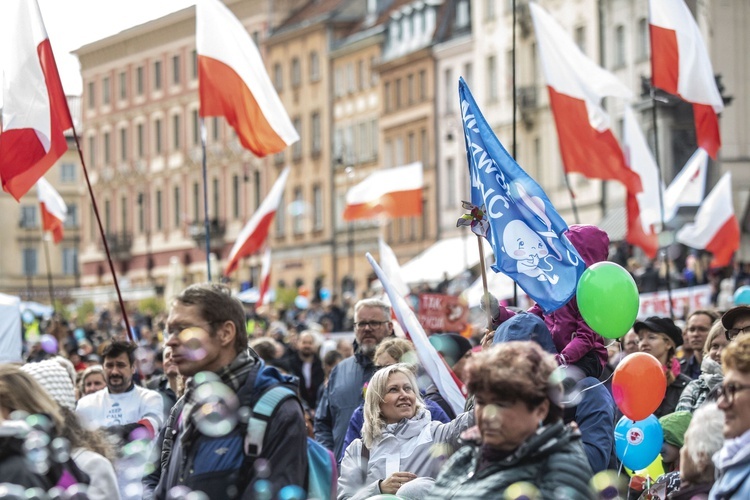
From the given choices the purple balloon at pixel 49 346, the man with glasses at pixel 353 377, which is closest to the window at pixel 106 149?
the purple balloon at pixel 49 346

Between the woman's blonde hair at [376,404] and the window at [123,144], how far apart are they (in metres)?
81.8

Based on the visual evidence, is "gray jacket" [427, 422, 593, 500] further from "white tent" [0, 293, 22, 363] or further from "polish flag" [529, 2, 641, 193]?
"white tent" [0, 293, 22, 363]

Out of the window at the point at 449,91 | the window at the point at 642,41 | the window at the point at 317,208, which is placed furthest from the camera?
the window at the point at 317,208

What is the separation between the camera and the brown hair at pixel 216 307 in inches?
257

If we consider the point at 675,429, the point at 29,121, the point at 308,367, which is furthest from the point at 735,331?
the point at 308,367

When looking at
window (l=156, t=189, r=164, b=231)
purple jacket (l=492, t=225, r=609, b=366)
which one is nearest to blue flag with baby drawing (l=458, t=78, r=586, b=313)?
purple jacket (l=492, t=225, r=609, b=366)

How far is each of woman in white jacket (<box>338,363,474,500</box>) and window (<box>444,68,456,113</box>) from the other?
51.6 metres

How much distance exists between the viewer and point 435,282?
41594 mm

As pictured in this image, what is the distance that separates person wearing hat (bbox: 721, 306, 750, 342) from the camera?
9344mm

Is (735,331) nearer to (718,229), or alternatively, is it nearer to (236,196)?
(718,229)

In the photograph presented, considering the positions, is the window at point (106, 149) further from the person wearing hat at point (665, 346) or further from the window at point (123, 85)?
the person wearing hat at point (665, 346)

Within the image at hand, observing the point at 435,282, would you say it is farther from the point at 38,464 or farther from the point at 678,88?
the point at 38,464

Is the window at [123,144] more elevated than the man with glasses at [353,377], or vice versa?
the window at [123,144]

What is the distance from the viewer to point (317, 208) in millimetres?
72625
